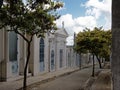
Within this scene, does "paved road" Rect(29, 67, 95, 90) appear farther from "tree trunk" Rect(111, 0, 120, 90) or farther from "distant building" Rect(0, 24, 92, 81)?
"tree trunk" Rect(111, 0, 120, 90)

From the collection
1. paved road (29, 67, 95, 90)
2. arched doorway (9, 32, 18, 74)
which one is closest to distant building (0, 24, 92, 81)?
arched doorway (9, 32, 18, 74)

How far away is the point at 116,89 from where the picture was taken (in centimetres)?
568

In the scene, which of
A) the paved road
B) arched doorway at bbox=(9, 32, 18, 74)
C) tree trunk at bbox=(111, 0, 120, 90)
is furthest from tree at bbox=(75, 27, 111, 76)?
tree trunk at bbox=(111, 0, 120, 90)

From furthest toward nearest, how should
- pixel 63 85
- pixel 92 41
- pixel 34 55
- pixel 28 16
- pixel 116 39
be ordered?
pixel 34 55, pixel 92 41, pixel 63 85, pixel 28 16, pixel 116 39

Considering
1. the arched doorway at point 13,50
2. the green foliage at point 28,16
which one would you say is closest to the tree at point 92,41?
the arched doorway at point 13,50

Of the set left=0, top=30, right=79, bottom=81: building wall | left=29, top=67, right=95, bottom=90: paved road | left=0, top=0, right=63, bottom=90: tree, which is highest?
left=0, top=0, right=63, bottom=90: tree

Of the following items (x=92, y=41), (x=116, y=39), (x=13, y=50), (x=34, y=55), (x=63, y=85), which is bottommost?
(x=63, y=85)

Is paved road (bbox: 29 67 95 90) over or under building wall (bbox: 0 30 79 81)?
under

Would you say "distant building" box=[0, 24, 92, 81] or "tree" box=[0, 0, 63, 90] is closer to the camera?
"tree" box=[0, 0, 63, 90]

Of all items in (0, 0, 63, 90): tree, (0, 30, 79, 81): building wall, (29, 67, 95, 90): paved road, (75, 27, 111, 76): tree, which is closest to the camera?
(0, 0, 63, 90): tree

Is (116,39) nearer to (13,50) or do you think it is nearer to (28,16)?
(28,16)

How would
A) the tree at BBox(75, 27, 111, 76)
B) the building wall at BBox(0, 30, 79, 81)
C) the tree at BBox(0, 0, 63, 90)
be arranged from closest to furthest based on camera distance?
the tree at BBox(0, 0, 63, 90) < the building wall at BBox(0, 30, 79, 81) < the tree at BBox(75, 27, 111, 76)

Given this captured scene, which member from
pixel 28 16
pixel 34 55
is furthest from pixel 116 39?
pixel 34 55

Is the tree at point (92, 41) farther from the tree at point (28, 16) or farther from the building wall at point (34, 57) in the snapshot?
the tree at point (28, 16)
